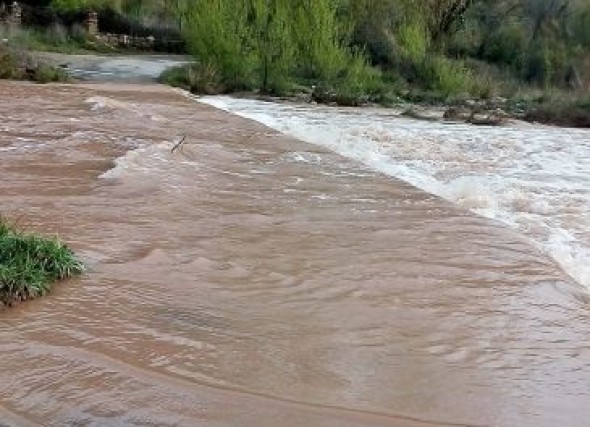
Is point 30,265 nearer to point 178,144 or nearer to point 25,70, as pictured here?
point 178,144

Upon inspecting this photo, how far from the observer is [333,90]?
91.4 ft

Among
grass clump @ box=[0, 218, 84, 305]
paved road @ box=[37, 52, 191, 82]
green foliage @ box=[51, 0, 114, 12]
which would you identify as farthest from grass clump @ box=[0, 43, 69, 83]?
grass clump @ box=[0, 218, 84, 305]

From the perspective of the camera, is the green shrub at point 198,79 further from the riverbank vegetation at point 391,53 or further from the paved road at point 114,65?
the paved road at point 114,65

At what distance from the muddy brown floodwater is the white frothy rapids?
626 millimetres

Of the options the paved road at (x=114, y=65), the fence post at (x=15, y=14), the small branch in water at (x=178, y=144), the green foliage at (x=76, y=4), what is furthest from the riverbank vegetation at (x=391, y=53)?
the green foliage at (x=76, y=4)

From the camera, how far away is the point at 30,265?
6602mm

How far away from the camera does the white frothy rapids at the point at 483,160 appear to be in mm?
10406

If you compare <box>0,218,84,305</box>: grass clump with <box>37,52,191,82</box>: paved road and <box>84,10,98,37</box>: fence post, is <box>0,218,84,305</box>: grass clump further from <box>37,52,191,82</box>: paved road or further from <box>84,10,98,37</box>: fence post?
<box>84,10,98,37</box>: fence post

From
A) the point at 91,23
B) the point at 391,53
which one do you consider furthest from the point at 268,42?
the point at 91,23

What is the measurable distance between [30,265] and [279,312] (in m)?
1.83

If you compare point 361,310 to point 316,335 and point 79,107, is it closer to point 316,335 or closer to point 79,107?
point 316,335

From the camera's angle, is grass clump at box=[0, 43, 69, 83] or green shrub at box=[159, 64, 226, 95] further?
green shrub at box=[159, 64, 226, 95]

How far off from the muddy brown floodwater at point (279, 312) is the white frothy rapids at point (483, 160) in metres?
0.63

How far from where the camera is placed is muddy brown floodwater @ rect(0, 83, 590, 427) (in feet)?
16.5
